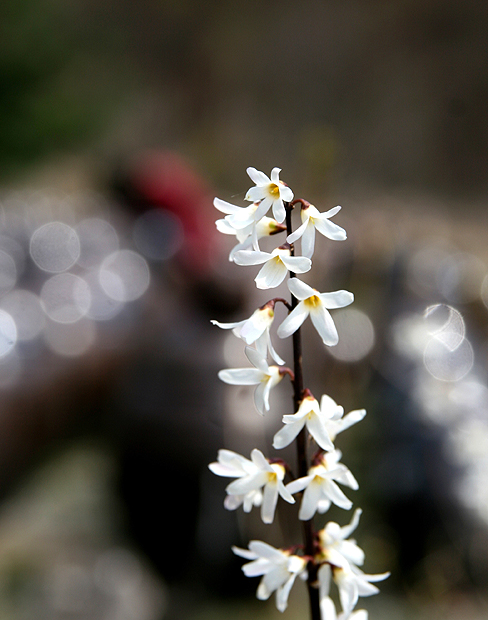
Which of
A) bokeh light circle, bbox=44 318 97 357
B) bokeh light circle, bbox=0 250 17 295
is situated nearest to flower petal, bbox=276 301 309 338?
bokeh light circle, bbox=44 318 97 357

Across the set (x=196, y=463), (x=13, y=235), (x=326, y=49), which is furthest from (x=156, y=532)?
(x=326, y=49)

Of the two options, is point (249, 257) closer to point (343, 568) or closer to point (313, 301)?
point (313, 301)

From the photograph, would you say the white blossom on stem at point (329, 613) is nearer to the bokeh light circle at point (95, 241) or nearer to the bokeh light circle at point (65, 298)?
the bokeh light circle at point (65, 298)

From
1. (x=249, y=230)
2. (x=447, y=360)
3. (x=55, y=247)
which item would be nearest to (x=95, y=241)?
(x=55, y=247)

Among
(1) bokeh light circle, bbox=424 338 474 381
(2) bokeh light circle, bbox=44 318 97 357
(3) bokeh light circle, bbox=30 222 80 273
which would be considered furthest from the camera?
(3) bokeh light circle, bbox=30 222 80 273

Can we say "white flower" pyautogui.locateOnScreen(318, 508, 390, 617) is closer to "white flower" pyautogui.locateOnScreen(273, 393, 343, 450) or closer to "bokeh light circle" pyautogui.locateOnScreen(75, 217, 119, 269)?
"white flower" pyautogui.locateOnScreen(273, 393, 343, 450)

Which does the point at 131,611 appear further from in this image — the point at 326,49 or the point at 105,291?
the point at 326,49

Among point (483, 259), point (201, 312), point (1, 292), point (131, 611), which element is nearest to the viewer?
point (131, 611)
